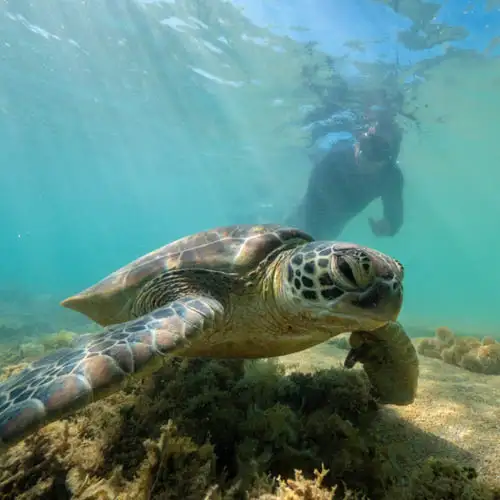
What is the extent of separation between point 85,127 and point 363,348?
29.0 meters

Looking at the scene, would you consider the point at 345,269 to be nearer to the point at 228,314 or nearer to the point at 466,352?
the point at 228,314

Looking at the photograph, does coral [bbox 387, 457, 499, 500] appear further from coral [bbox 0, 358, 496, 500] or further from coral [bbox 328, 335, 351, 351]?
coral [bbox 328, 335, 351, 351]

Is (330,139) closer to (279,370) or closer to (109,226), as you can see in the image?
(279,370)

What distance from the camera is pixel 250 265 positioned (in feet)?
8.96

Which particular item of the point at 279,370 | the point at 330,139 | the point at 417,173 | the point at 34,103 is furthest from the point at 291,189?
the point at 279,370

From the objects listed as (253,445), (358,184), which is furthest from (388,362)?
(358,184)

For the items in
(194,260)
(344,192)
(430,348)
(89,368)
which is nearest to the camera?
(89,368)

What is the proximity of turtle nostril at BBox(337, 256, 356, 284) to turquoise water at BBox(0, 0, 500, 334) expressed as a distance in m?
11.8

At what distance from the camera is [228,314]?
2631mm

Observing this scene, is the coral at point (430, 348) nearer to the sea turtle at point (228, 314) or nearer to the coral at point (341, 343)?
the coral at point (341, 343)

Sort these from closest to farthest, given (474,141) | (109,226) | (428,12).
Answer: (428,12) < (474,141) < (109,226)

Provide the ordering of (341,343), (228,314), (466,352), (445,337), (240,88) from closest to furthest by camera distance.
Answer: (228,314) → (466,352) → (445,337) → (341,343) → (240,88)

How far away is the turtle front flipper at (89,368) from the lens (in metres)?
1.42

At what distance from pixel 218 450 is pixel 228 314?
0.95m
